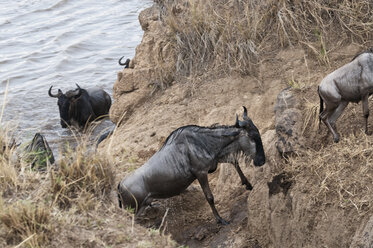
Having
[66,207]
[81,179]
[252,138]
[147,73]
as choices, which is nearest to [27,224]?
[66,207]

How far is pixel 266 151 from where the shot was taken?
266 inches

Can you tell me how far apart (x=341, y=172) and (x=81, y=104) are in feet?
29.5

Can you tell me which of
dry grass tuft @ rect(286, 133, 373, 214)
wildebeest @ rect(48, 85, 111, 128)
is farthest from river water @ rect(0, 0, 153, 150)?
dry grass tuft @ rect(286, 133, 373, 214)

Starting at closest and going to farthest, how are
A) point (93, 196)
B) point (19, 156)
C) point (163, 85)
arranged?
point (93, 196), point (19, 156), point (163, 85)

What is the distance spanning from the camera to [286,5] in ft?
28.6

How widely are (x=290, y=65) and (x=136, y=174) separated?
3007mm

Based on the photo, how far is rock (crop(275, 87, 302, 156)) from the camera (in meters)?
6.28

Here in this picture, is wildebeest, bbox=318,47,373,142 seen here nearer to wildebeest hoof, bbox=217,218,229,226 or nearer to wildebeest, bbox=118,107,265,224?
wildebeest, bbox=118,107,265,224

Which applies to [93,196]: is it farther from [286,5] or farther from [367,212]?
[286,5]

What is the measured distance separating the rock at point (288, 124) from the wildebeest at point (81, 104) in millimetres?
6871

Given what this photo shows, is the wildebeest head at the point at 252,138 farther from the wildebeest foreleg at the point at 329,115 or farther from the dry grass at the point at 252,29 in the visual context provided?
the dry grass at the point at 252,29

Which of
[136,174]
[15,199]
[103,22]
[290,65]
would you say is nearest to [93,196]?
[15,199]

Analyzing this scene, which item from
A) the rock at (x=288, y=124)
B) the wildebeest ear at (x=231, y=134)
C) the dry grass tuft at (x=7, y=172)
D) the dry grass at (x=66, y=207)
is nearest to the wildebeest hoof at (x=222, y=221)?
the wildebeest ear at (x=231, y=134)

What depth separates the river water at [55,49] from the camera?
14241 millimetres
